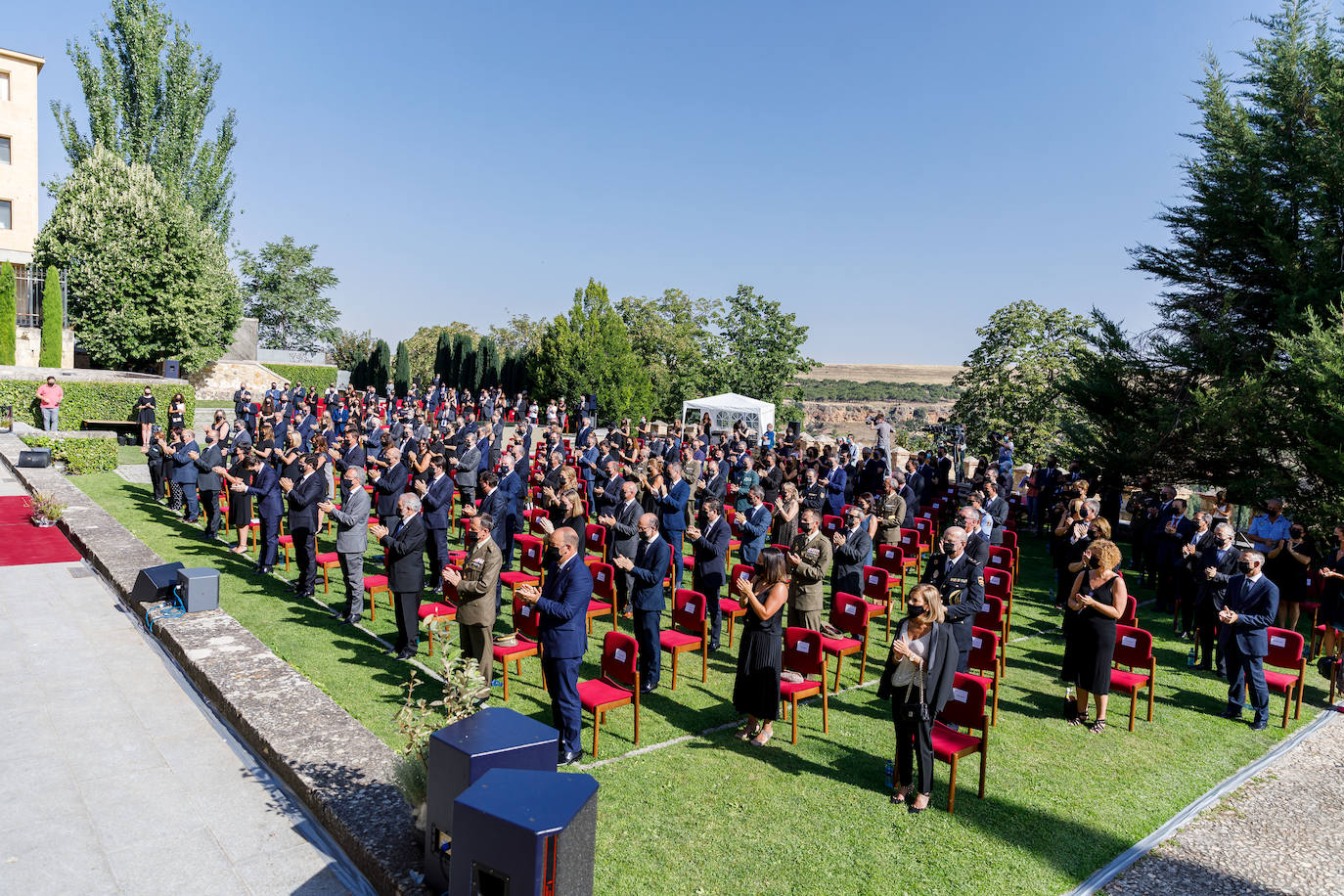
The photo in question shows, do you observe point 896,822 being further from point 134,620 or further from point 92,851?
point 134,620

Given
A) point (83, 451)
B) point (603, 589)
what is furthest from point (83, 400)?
point (603, 589)

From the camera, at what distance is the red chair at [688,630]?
818 cm

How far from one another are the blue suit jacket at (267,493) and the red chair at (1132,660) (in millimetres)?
10822

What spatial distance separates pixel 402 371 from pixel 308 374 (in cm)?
614

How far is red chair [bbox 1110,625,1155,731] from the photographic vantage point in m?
7.57

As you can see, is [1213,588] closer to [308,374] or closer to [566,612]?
[566,612]

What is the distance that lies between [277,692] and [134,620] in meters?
3.90

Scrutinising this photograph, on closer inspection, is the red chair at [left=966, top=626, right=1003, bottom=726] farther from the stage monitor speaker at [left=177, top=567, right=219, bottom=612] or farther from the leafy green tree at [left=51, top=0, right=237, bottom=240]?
the leafy green tree at [left=51, top=0, right=237, bottom=240]

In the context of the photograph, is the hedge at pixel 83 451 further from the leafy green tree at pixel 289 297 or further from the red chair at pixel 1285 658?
the leafy green tree at pixel 289 297

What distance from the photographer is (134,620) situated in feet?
30.2

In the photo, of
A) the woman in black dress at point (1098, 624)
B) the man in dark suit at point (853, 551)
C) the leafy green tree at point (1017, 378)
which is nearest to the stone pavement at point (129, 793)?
the woman in black dress at point (1098, 624)

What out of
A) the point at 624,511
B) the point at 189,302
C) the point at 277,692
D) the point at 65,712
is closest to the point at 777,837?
the point at 277,692

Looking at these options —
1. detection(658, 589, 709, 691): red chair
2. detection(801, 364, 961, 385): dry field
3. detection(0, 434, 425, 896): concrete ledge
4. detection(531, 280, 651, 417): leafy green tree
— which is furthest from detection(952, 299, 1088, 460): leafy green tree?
detection(801, 364, 961, 385): dry field

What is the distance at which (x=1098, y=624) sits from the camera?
24.2 feet
